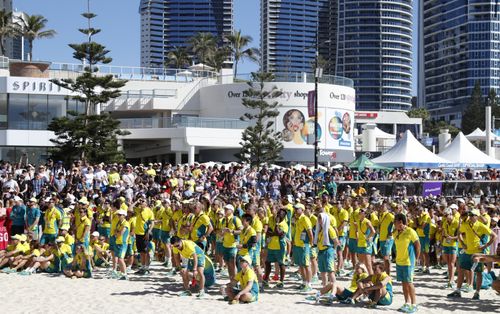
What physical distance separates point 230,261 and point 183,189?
27.3 feet

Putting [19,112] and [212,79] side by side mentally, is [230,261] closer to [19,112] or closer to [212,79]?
[19,112]

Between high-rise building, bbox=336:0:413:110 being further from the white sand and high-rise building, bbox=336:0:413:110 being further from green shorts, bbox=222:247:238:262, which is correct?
green shorts, bbox=222:247:238:262

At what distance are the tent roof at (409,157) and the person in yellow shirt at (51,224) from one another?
2163 cm

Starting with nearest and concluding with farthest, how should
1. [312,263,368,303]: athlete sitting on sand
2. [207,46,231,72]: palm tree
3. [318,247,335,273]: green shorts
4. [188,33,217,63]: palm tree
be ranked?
[312,263,368,303]: athlete sitting on sand
[318,247,335,273]: green shorts
[207,46,231,72]: palm tree
[188,33,217,63]: palm tree

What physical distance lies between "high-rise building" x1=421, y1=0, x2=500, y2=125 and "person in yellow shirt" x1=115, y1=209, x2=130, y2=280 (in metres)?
134

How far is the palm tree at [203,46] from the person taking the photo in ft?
236

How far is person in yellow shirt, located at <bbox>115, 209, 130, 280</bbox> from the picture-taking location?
45.8ft

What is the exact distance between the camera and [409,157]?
3406 centimetres

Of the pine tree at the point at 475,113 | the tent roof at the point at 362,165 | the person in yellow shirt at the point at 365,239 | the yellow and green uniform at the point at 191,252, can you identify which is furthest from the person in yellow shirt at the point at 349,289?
the pine tree at the point at 475,113

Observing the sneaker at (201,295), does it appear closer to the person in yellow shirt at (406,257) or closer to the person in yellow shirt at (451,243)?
the person in yellow shirt at (406,257)

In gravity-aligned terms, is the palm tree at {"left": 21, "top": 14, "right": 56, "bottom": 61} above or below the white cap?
above

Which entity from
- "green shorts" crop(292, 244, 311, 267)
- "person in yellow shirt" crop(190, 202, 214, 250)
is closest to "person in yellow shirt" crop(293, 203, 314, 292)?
"green shorts" crop(292, 244, 311, 267)

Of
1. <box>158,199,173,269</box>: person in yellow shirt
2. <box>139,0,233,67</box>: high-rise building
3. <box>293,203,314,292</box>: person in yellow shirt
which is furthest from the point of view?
<box>139,0,233,67</box>: high-rise building

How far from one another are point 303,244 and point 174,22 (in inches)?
7303
